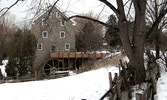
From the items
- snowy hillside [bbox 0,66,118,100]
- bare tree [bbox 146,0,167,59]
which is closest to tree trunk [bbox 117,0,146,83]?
snowy hillside [bbox 0,66,118,100]

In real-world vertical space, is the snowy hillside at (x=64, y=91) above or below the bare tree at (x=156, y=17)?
below

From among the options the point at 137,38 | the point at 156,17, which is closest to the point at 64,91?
the point at 137,38

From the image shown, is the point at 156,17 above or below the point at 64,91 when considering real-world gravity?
above

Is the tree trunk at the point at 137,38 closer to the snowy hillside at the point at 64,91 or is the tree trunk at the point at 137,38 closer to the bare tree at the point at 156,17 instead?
the snowy hillside at the point at 64,91

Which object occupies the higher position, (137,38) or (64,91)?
(137,38)

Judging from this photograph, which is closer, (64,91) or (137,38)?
(137,38)

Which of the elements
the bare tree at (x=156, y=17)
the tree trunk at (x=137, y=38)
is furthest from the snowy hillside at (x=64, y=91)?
the bare tree at (x=156, y=17)

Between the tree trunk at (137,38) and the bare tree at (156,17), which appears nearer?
the tree trunk at (137,38)

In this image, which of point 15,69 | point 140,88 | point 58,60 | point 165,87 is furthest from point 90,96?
point 58,60

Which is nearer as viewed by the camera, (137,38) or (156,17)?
(137,38)

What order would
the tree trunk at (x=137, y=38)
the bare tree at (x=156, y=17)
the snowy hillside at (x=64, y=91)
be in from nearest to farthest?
the tree trunk at (x=137, y=38)
the snowy hillside at (x=64, y=91)
the bare tree at (x=156, y=17)

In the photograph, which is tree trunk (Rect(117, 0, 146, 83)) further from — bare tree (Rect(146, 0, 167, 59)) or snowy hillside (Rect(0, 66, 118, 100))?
bare tree (Rect(146, 0, 167, 59))

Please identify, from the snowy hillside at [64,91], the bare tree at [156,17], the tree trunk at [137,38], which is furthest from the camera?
the bare tree at [156,17]

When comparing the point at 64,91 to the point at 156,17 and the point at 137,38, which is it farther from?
the point at 156,17
